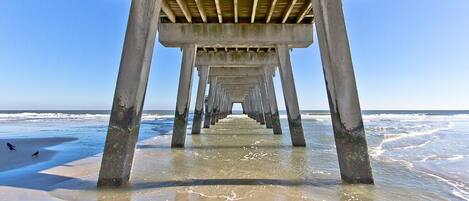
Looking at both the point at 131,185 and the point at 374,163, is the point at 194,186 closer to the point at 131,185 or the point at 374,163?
the point at 131,185

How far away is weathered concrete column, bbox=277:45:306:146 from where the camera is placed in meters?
11.4

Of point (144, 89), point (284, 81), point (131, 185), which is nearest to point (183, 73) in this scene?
point (284, 81)

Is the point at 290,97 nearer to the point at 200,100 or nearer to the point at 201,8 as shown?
the point at 201,8

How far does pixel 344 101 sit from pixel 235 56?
1225cm

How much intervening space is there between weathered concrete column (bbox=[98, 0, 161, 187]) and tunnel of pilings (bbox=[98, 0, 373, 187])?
0.02 m

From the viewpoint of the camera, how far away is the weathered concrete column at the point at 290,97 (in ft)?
37.4

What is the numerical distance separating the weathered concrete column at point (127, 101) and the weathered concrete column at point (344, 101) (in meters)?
3.10

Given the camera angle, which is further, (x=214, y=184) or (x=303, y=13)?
(x=303, y=13)

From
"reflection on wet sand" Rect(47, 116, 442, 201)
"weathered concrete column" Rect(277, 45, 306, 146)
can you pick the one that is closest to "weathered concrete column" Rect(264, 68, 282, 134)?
"weathered concrete column" Rect(277, 45, 306, 146)

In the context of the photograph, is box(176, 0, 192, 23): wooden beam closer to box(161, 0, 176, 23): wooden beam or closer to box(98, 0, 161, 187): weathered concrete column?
box(161, 0, 176, 23): wooden beam

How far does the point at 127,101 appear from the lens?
205 inches

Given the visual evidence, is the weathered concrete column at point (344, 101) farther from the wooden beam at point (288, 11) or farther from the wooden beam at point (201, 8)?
the wooden beam at point (201, 8)

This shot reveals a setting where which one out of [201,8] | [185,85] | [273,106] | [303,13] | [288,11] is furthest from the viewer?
[273,106]

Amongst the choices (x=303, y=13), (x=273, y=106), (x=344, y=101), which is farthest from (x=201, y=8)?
(x=273, y=106)
